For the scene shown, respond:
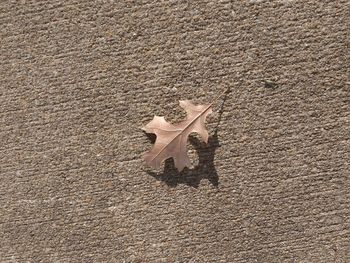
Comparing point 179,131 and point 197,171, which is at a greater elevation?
point 179,131

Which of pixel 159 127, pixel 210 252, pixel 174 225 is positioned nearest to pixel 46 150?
pixel 159 127

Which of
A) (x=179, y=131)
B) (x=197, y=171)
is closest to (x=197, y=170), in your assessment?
(x=197, y=171)

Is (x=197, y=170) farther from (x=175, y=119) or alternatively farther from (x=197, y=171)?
(x=175, y=119)

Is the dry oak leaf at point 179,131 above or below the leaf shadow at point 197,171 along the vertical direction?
above
